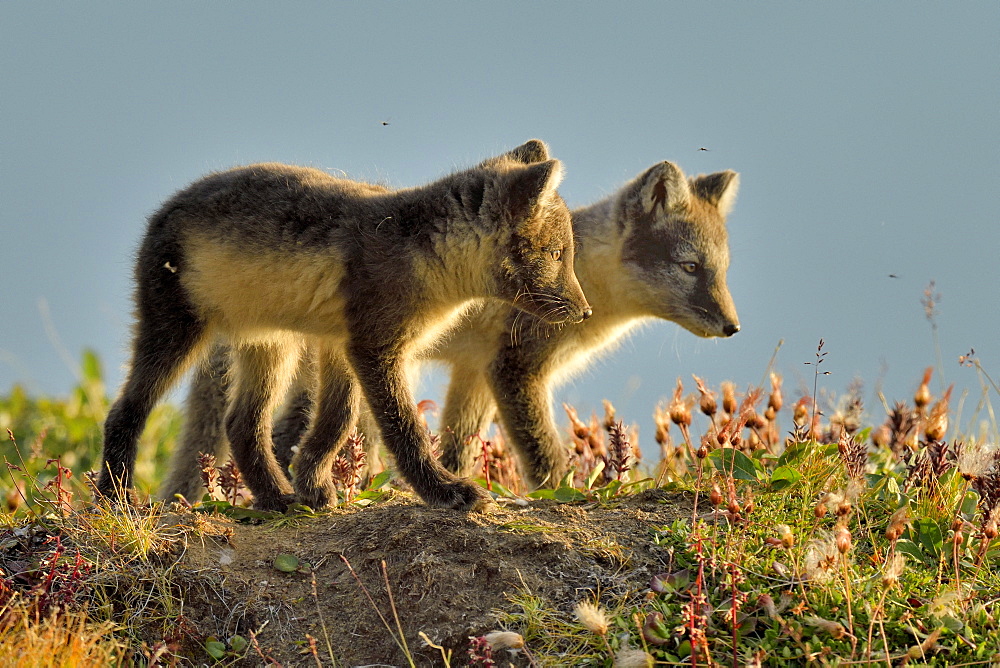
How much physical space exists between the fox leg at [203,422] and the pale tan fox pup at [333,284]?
83 centimetres

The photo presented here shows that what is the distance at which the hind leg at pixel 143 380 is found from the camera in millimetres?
5305

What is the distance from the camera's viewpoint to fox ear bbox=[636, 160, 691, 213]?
650 centimetres

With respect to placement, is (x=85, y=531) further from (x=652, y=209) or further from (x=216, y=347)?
(x=652, y=209)

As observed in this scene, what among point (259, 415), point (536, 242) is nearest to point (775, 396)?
point (536, 242)

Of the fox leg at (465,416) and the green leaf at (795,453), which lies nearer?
the green leaf at (795,453)

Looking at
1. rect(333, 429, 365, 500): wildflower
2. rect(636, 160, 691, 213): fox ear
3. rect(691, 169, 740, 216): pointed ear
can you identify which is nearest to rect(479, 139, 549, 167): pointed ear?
rect(636, 160, 691, 213): fox ear

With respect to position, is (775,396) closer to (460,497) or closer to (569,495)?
(569,495)

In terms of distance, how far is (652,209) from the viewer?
665 centimetres

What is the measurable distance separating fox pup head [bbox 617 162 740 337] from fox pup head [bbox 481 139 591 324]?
4.21 ft

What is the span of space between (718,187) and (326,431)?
3.49 metres

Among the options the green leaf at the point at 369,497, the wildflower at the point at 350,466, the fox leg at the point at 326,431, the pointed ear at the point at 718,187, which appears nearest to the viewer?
the fox leg at the point at 326,431

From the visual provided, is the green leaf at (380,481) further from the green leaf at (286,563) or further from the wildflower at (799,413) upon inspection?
the wildflower at (799,413)

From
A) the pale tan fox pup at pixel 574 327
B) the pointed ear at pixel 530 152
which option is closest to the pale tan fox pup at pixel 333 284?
the pointed ear at pixel 530 152

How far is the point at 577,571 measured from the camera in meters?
4.16
